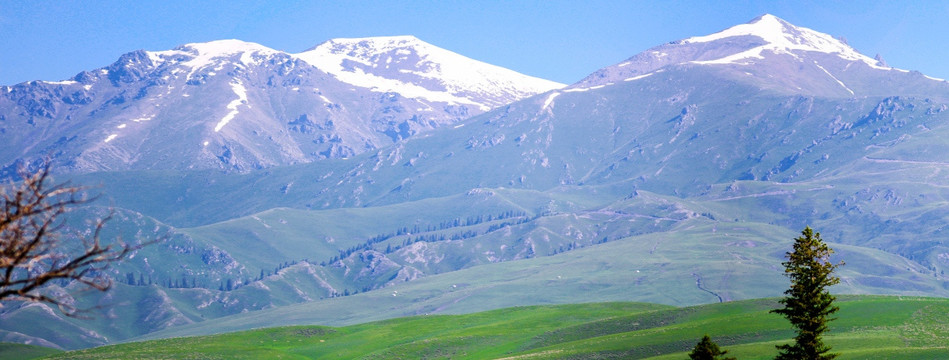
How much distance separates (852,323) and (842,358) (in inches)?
1517

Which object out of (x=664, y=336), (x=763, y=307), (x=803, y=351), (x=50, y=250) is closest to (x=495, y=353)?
(x=664, y=336)

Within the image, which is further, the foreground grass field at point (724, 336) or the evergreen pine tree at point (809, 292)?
the foreground grass field at point (724, 336)

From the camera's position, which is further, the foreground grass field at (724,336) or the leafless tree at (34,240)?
the foreground grass field at (724,336)

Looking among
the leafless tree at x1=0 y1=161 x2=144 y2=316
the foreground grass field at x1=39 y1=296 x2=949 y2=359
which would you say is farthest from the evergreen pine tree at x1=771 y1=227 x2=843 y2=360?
the leafless tree at x1=0 y1=161 x2=144 y2=316

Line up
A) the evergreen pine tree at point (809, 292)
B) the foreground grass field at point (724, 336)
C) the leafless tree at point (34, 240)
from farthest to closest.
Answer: the foreground grass field at point (724, 336) < the evergreen pine tree at point (809, 292) < the leafless tree at point (34, 240)

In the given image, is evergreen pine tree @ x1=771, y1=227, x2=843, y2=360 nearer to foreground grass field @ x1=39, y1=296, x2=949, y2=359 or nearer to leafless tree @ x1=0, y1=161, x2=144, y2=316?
foreground grass field @ x1=39, y1=296, x2=949, y2=359

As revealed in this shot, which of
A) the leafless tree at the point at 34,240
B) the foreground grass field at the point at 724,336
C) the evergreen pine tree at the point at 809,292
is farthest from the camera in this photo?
the foreground grass field at the point at 724,336

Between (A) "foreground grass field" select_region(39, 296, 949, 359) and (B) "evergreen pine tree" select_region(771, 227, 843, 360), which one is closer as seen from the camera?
(B) "evergreen pine tree" select_region(771, 227, 843, 360)

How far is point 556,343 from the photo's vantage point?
610 feet

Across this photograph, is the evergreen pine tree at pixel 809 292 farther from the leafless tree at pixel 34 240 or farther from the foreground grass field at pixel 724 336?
the leafless tree at pixel 34 240

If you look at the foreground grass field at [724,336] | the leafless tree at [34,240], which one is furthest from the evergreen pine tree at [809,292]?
the leafless tree at [34,240]

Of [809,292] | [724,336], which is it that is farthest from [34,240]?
[724,336]

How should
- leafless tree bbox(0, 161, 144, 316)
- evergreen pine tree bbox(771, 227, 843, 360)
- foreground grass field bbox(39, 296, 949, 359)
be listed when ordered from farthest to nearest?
1. foreground grass field bbox(39, 296, 949, 359)
2. evergreen pine tree bbox(771, 227, 843, 360)
3. leafless tree bbox(0, 161, 144, 316)

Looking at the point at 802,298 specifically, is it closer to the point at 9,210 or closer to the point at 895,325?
the point at 9,210
